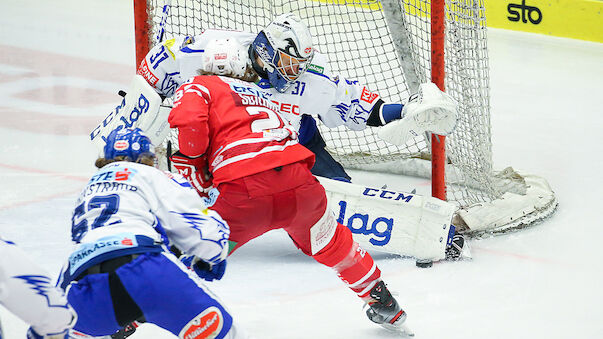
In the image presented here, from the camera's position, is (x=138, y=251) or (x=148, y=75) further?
(x=148, y=75)

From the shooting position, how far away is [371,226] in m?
3.71

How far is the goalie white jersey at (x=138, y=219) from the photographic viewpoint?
209 cm

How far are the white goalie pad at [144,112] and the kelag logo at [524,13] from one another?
222 inches

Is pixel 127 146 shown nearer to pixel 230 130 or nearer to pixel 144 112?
pixel 230 130

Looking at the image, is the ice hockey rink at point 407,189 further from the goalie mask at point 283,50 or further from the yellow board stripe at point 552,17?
the goalie mask at point 283,50

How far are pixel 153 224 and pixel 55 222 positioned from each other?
1.99m

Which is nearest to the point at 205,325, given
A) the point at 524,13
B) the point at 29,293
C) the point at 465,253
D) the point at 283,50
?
the point at 29,293

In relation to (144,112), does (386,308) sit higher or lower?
lower

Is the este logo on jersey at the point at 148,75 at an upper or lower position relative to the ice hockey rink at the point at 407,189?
upper

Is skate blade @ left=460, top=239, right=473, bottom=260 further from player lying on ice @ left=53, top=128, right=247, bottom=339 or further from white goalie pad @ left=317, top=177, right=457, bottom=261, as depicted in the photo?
player lying on ice @ left=53, top=128, right=247, bottom=339

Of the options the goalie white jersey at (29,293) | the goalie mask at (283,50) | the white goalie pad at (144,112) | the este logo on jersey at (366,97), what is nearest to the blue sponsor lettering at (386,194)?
the este logo on jersey at (366,97)

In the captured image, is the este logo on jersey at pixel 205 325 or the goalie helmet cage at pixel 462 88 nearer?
the este logo on jersey at pixel 205 325

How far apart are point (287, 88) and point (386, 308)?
0.96 meters

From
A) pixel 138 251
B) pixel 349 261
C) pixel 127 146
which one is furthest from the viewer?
pixel 349 261
